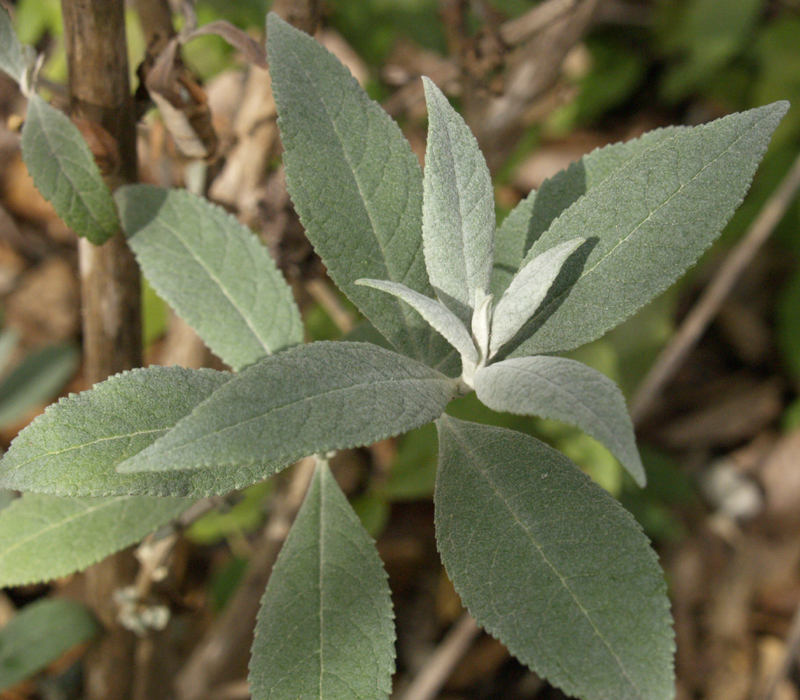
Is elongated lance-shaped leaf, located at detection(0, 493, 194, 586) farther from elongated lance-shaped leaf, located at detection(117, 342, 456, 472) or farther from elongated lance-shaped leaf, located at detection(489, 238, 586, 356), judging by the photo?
elongated lance-shaped leaf, located at detection(489, 238, 586, 356)

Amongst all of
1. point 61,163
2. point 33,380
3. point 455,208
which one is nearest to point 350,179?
point 455,208

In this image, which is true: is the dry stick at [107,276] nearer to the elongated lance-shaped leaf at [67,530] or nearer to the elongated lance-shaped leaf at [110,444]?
the elongated lance-shaped leaf at [67,530]

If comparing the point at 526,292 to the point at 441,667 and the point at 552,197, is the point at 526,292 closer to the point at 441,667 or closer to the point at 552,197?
the point at 552,197

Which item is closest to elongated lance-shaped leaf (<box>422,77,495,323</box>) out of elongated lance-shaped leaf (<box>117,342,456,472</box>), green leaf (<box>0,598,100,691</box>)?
elongated lance-shaped leaf (<box>117,342,456,472</box>)

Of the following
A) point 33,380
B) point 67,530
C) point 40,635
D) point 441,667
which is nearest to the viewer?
point 67,530

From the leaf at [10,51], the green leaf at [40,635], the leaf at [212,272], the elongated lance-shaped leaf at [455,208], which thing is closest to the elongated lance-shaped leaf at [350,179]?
the elongated lance-shaped leaf at [455,208]
